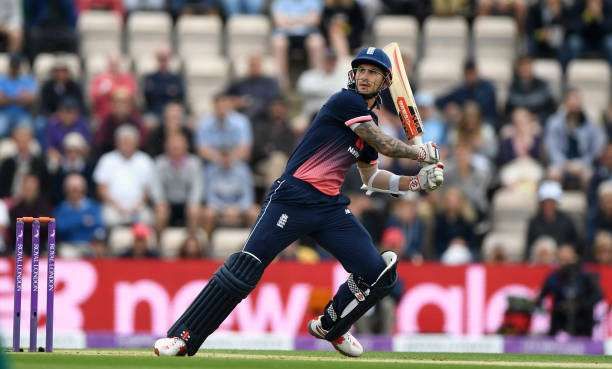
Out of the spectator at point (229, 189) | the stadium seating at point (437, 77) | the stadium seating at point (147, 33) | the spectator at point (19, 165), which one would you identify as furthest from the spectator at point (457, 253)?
the stadium seating at point (147, 33)

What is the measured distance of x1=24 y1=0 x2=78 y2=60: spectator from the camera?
21.3 m

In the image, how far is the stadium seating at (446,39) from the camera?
21.6 metres

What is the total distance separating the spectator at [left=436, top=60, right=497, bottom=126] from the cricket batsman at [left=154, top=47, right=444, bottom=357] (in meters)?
8.71

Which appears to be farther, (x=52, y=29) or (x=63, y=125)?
(x=52, y=29)

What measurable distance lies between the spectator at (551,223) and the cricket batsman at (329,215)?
681cm

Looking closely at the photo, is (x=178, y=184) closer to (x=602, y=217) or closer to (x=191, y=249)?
(x=191, y=249)

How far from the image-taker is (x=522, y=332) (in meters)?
17.3

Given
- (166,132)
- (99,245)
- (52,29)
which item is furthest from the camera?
(52,29)

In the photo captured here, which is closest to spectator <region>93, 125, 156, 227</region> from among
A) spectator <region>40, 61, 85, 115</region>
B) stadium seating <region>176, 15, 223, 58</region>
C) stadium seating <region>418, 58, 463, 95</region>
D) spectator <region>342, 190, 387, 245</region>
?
spectator <region>40, 61, 85, 115</region>

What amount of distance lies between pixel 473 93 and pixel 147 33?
170 inches

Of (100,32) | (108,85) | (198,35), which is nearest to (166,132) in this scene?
(108,85)

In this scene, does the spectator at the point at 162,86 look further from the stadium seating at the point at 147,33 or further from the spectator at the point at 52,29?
the spectator at the point at 52,29

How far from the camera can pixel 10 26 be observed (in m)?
21.1

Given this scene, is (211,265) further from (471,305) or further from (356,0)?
(356,0)
